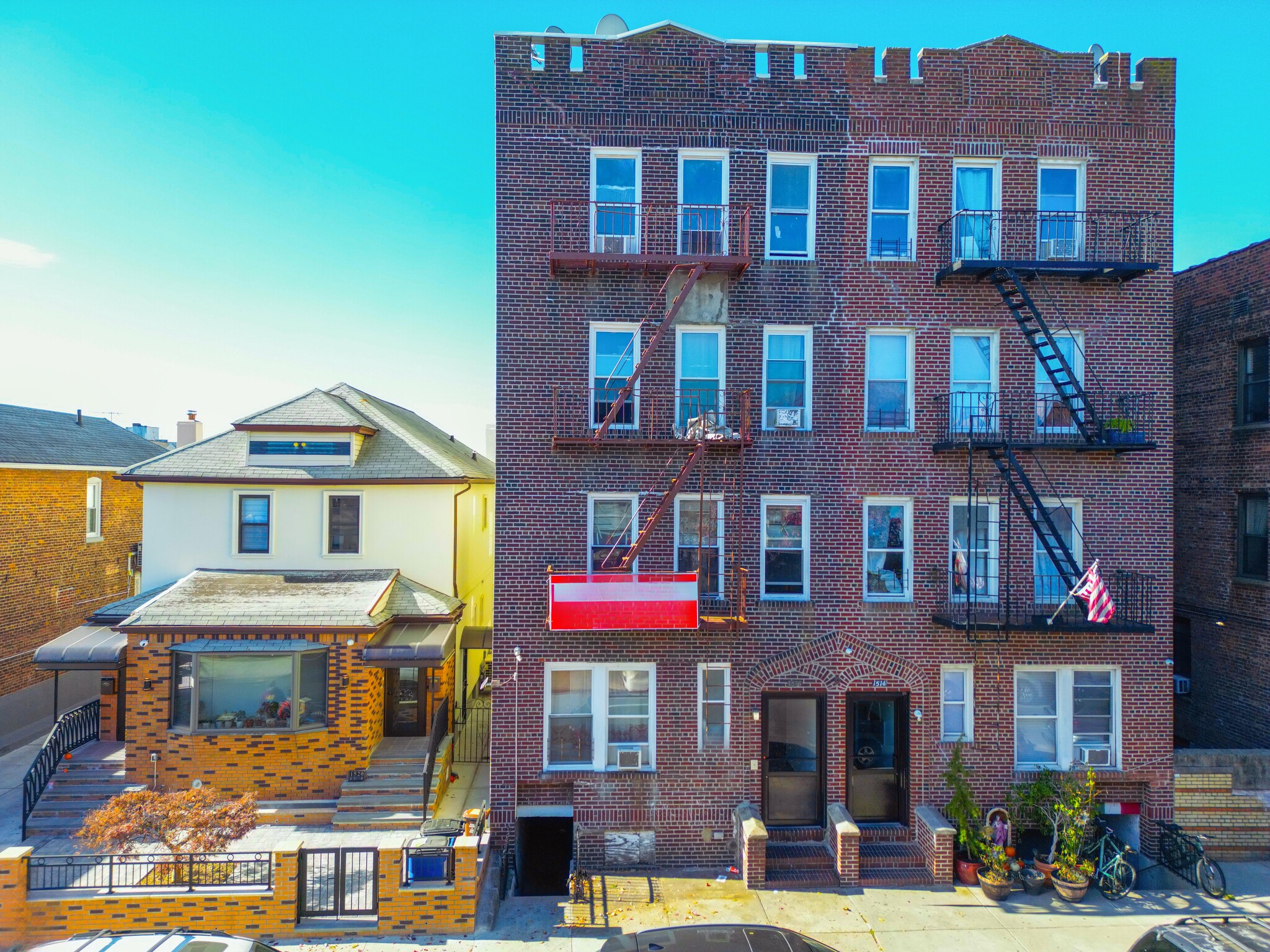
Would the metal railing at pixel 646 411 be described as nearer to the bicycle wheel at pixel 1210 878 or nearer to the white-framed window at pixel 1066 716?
the white-framed window at pixel 1066 716

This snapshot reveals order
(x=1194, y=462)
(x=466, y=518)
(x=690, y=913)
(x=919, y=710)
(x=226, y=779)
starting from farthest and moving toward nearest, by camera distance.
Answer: (x=466, y=518), (x=1194, y=462), (x=226, y=779), (x=919, y=710), (x=690, y=913)

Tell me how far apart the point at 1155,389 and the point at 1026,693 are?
19.1 feet

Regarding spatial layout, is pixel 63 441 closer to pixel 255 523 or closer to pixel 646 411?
pixel 255 523

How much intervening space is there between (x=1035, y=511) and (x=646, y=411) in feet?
23.0

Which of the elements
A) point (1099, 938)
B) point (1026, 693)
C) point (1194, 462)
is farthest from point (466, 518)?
point (1194, 462)

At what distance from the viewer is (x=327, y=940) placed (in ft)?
28.1

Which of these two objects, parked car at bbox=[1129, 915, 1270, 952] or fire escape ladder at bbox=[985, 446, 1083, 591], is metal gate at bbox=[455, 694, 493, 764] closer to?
fire escape ladder at bbox=[985, 446, 1083, 591]

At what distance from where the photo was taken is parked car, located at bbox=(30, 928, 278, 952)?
667cm

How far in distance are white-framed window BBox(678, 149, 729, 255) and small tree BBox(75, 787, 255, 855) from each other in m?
11.1

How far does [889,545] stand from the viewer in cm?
1168

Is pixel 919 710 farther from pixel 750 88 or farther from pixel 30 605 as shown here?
pixel 30 605

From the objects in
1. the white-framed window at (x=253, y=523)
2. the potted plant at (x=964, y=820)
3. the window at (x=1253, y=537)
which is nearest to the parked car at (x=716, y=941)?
the potted plant at (x=964, y=820)

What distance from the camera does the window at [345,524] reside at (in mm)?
14969

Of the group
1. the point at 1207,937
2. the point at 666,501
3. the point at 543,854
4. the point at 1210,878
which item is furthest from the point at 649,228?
the point at 1210,878
